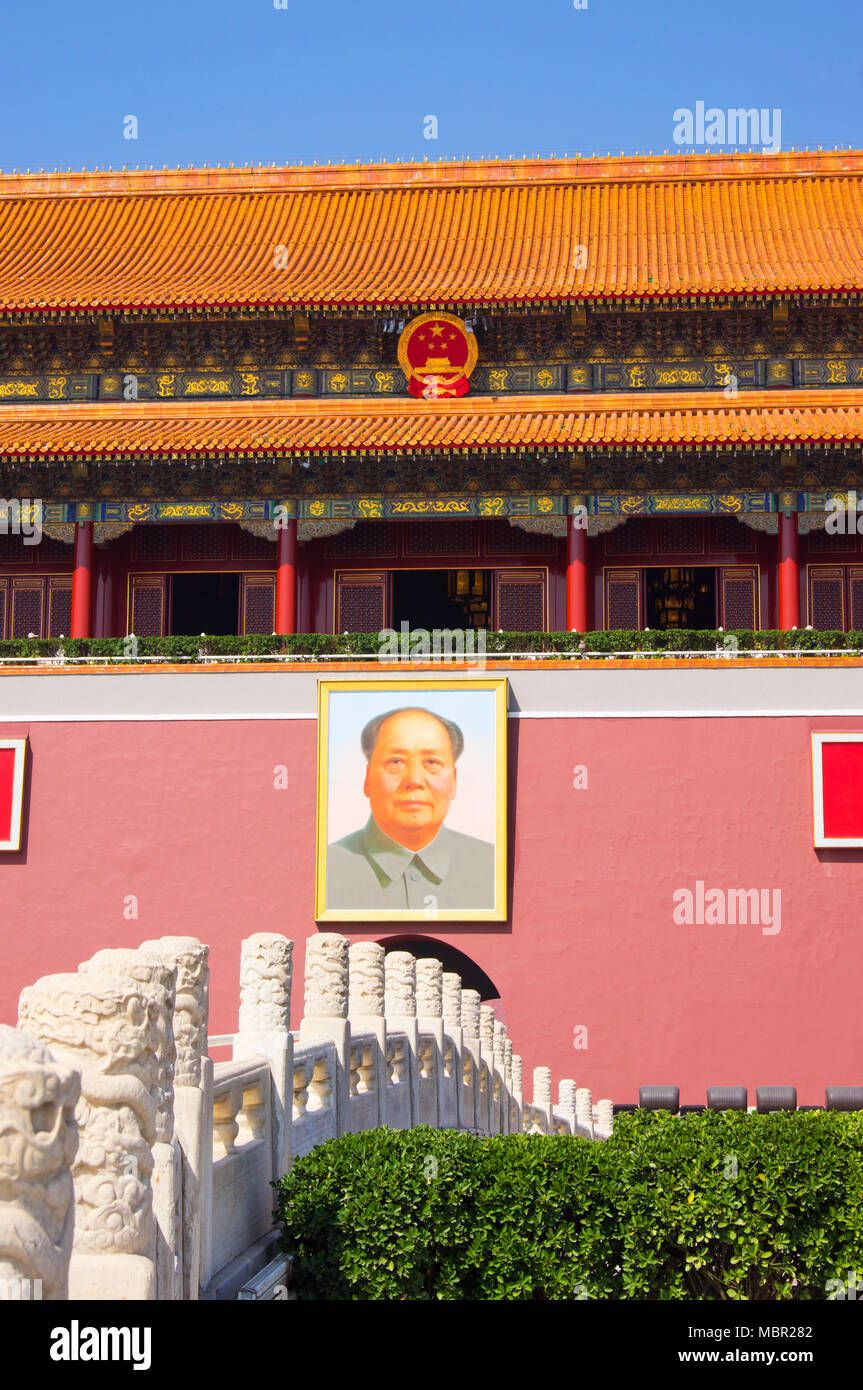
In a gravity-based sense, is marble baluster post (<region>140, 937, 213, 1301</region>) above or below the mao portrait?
below

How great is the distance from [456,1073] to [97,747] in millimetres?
6829

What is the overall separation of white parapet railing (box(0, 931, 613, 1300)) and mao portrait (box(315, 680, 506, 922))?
18.8ft

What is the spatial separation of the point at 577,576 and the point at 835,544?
3717mm

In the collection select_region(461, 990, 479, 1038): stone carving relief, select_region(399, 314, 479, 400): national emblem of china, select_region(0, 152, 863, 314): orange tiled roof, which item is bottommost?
select_region(461, 990, 479, 1038): stone carving relief

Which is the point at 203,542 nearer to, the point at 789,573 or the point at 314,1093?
the point at 789,573

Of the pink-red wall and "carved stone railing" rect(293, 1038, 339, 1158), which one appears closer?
"carved stone railing" rect(293, 1038, 339, 1158)

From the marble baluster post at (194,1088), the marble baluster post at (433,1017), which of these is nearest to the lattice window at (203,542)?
the marble baluster post at (433,1017)

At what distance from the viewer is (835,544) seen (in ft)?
70.0

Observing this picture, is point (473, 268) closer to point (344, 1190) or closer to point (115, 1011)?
point (344, 1190)

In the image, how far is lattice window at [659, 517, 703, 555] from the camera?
21500mm

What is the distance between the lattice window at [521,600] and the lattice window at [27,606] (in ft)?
20.4

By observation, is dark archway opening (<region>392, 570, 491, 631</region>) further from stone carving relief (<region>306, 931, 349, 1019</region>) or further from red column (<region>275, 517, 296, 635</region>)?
stone carving relief (<region>306, 931, 349, 1019</region>)

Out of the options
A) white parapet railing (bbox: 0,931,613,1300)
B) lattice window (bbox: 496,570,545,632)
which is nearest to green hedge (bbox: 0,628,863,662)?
lattice window (bbox: 496,570,545,632)
